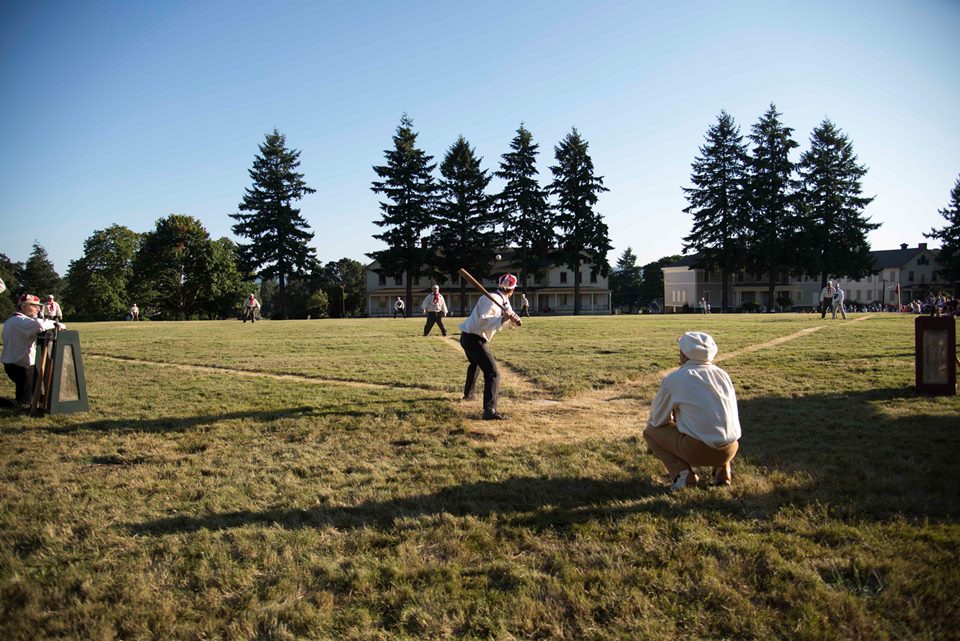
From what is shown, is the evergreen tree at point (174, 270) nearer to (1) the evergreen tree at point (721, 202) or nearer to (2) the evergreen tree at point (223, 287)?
(2) the evergreen tree at point (223, 287)

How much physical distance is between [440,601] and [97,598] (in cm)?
193

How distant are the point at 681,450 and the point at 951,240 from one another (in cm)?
8192

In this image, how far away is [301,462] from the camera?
18.5ft

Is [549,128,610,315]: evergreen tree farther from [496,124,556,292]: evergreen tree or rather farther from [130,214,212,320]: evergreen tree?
[130,214,212,320]: evergreen tree

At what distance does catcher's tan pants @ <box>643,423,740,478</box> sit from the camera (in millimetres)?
4504

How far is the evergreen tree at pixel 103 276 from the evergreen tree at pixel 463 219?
133 feet

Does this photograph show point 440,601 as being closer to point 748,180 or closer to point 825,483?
point 825,483

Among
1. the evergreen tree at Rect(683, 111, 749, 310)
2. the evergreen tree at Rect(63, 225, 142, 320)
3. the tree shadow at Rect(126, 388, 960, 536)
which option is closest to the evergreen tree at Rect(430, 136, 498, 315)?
the evergreen tree at Rect(683, 111, 749, 310)

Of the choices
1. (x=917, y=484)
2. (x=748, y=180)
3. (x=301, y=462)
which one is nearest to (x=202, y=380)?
(x=301, y=462)

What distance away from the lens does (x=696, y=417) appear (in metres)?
4.50

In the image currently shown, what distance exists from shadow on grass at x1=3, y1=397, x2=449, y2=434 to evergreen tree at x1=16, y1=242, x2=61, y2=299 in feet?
351

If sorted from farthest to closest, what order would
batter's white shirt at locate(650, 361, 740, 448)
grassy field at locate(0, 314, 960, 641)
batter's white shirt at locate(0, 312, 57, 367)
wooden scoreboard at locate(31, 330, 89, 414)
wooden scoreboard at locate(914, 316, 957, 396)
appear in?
wooden scoreboard at locate(914, 316, 957, 396), batter's white shirt at locate(0, 312, 57, 367), wooden scoreboard at locate(31, 330, 89, 414), batter's white shirt at locate(650, 361, 740, 448), grassy field at locate(0, 314, 960, 641)

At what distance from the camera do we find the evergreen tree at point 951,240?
62.1 m

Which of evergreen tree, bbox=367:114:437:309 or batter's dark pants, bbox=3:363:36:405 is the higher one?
evergreen tree, bbox=367:114:437:309
